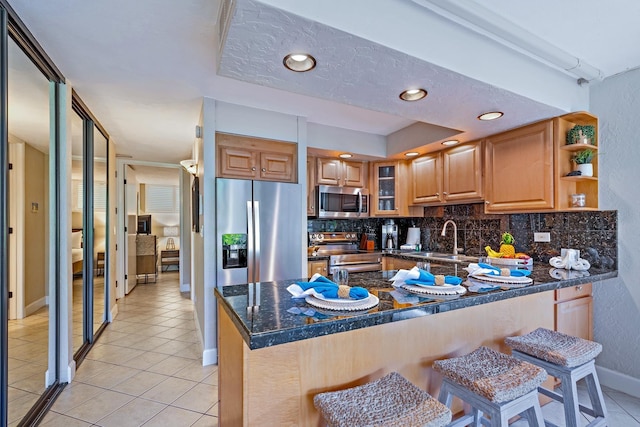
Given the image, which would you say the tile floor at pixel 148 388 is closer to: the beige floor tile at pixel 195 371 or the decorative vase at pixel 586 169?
the beige floor tile at pixel 195 371

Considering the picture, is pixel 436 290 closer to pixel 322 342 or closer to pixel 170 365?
pixel 322 342

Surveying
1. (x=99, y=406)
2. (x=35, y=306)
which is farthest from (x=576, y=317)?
(x=35, y=306)

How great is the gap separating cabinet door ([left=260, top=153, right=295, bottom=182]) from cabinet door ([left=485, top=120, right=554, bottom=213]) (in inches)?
74.6

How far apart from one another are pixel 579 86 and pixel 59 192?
402cm

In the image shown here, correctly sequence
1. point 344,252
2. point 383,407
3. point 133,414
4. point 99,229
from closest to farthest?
point 383,407 → point 133,414 → point 99,229 → point 344,252

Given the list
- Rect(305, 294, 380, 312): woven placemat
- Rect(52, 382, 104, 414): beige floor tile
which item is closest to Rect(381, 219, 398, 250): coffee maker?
Rect(305, 294, 380, 312): woven placemat

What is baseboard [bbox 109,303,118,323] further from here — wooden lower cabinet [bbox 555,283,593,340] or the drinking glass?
wooden lower cabinet [bbox 555,283,593,340]

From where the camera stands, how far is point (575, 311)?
2326 mm

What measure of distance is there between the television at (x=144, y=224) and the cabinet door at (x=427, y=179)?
6.52 metres

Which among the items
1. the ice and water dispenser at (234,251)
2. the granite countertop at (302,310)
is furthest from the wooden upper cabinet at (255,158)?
the granite countertop at (302,310)

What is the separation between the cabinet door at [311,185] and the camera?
3693 millimetres

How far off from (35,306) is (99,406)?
817 millimetres

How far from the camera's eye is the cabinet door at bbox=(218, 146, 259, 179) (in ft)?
9.35

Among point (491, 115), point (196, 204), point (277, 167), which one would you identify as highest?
point (491, 115)
